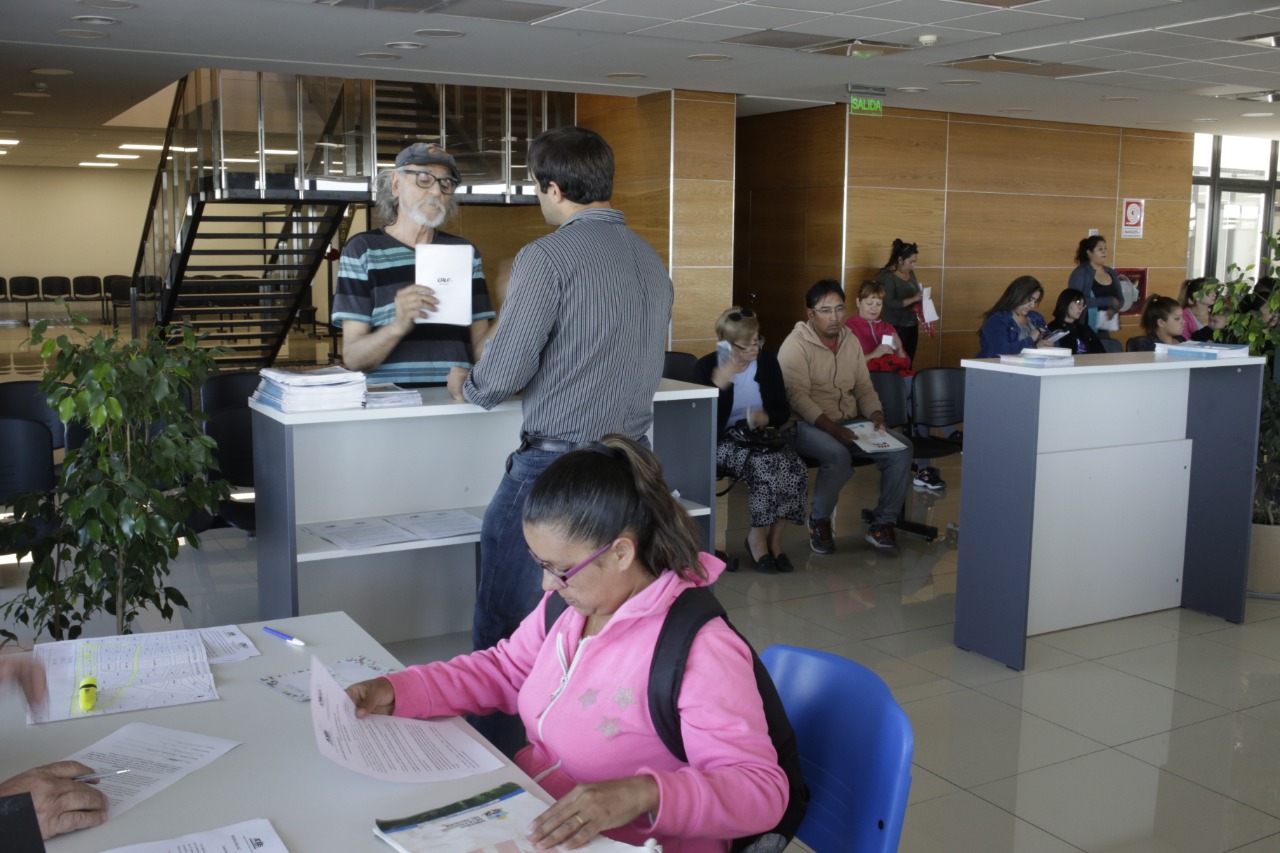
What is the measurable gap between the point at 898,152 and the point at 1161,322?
3647mm

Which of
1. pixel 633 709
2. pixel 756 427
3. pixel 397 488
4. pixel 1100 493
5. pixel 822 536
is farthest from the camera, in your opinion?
pixel 822 536

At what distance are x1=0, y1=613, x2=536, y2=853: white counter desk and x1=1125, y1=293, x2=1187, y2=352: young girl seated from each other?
704cm

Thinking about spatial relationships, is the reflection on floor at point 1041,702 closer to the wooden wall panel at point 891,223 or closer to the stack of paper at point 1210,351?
the stack of paper at point 1210,351

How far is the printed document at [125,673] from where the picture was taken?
6.45ft

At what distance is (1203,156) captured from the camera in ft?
44.3

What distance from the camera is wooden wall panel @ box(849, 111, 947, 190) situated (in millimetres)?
10539

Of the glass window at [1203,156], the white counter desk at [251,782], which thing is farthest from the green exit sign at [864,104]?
the white counter desk at [251,782]

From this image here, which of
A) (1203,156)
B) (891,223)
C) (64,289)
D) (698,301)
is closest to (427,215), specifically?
(698,301)

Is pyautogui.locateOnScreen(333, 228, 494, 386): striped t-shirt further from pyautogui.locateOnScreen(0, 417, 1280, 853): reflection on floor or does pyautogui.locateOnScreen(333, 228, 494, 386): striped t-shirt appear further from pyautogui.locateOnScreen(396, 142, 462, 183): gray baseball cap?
pyautogui.locateOnScreen(0, 417, 1280, 853): reflection on floor

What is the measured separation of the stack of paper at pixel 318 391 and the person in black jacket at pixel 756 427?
2.55 meters

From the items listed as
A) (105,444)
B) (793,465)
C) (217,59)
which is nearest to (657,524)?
(105,444)

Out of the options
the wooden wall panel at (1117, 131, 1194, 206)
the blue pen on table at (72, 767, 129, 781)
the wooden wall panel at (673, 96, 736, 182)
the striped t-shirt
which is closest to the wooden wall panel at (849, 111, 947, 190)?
the wooden wall panel at (673, 96, 736, 182)

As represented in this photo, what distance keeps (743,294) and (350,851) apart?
35.2 ft

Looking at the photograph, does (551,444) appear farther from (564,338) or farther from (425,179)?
(425,179)
